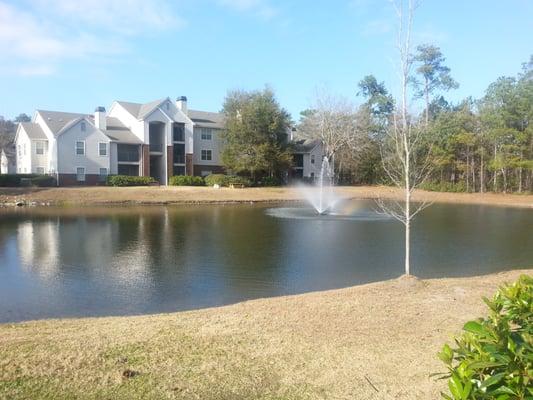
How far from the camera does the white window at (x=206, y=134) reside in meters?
58.0

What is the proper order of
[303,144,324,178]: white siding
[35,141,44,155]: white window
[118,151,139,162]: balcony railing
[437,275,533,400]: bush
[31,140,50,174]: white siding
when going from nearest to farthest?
[437,275,533,400]: bush < [31,140,50,174]: white siding < [35,141,44,155]: white window < [118,151,139,162]: balcony railing < [303,144,324,178]: white siding

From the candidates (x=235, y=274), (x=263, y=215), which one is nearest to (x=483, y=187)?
(x=263, y=215)

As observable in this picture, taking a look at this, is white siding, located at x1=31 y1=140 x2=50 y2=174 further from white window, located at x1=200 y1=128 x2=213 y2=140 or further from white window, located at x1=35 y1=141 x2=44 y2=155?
white window, located at x1=200 y1=128 x2=213 y2=140

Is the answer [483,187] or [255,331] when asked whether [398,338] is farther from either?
[483,187]

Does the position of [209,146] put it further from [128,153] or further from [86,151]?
[86,151]

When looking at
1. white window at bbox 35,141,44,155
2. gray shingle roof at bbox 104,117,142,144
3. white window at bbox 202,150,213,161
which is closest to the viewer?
white window at bbox 35,141,44,155

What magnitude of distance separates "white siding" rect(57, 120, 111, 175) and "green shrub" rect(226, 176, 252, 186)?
12.5 meters

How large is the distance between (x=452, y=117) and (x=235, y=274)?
4793cm

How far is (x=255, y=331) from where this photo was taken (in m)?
6.34

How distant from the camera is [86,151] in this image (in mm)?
48656

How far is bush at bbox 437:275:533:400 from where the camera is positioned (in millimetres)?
2223

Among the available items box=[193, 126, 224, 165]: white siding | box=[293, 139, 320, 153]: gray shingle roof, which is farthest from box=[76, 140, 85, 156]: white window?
box=[293, 139, 320, 153]: gray shingle roof

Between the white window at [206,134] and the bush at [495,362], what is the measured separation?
5660 cm

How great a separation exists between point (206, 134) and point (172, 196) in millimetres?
17752
